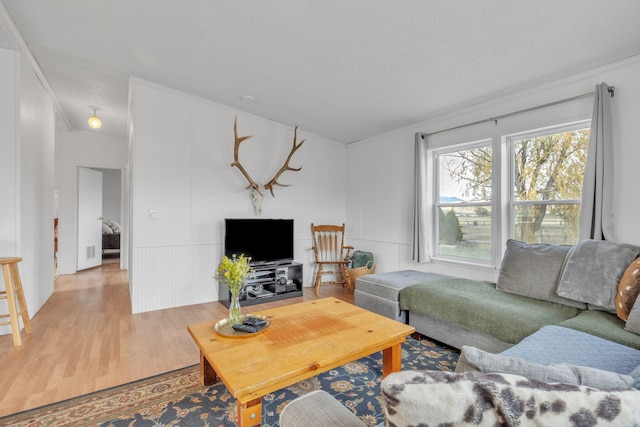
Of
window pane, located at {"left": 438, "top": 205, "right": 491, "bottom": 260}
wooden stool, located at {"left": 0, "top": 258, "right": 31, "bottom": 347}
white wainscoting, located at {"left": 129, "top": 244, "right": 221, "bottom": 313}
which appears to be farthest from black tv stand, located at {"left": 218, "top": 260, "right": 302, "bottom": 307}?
window pane, located at {"left": 438, "top": 205, "right": 491, "bottom": 260}

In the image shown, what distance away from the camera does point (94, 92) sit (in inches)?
165

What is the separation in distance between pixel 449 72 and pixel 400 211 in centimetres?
197

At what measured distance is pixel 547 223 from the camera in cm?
299

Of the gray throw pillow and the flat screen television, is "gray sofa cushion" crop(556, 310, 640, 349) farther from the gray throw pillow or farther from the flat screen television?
the flat screen television

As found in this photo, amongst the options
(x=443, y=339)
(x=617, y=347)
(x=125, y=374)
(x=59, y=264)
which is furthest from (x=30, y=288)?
(x=617, y=347)

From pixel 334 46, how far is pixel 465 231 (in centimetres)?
250

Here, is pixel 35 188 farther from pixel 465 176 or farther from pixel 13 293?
pixel 465 176

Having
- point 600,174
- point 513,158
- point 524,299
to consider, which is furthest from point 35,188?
Answer: point 600,174

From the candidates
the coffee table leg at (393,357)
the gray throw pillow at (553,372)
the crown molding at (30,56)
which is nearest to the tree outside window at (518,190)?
the coffee table leg at (393,357)

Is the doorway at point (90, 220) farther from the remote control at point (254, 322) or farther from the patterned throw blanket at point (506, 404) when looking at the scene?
the patterned throw blanket at point (506, 404)

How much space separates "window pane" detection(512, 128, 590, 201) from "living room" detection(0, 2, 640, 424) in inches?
8.3

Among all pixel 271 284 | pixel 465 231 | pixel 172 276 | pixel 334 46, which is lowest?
pixel 271 284

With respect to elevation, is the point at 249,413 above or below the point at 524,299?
below

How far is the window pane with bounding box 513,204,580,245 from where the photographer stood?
9.26 ft
